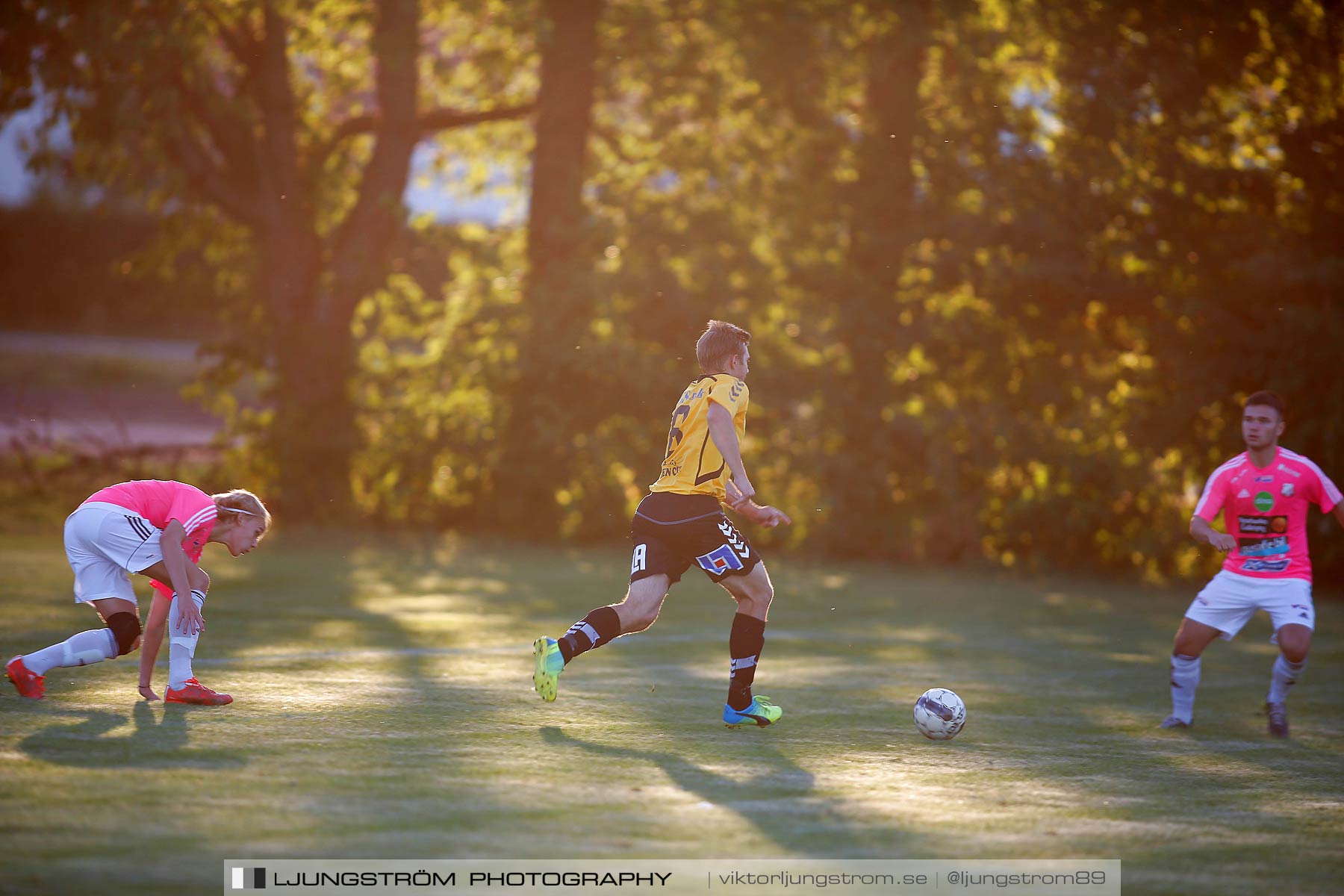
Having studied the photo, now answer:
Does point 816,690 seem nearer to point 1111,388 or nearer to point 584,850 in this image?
point 584,850

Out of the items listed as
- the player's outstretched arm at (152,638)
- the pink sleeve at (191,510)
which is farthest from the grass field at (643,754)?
the pink sleeve at (191,510)

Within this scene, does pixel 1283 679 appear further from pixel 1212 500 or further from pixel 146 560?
pixel 146 560

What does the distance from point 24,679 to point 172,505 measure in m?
1.08

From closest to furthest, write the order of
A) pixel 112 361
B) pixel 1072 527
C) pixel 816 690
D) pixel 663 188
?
pixel 816 690 → pixel 1072 527 → pixel 663 188 → pixel 112 361

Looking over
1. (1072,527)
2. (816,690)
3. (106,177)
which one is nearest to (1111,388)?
(1072,527)

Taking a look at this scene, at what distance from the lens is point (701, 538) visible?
7012 millimetres

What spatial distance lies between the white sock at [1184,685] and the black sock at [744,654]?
2.35 m

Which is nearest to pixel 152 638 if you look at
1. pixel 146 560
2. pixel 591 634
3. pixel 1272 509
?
pixel 146 560

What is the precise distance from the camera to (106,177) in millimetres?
17422

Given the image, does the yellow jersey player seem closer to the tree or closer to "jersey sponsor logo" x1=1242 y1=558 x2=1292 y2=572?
"jersey sponsor logo" x1=1242 y1=558 x2=1292 y2=572

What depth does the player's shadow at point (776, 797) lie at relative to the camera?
5.11 meters

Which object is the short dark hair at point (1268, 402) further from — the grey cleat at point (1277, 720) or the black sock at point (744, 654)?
the black sock at point (744, 654)

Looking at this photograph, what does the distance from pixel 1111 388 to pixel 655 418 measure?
536cm

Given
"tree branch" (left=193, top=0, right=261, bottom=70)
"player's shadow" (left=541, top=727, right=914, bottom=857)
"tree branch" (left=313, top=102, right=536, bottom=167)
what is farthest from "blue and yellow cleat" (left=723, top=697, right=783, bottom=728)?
"tree branch" (left=313, top=102, right=536, bottom=167)
